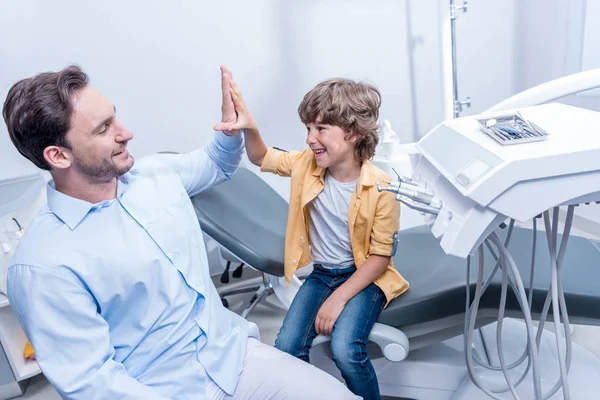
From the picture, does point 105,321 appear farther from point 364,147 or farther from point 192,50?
point 192,50

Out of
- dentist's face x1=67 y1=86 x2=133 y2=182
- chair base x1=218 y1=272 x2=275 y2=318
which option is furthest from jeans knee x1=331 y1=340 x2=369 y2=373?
chair base x1=218 y1=272 x2=275 y2=318

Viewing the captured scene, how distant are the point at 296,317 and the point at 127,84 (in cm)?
145

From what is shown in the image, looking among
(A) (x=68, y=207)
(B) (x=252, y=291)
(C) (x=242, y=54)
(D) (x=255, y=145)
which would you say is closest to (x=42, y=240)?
(A) (x=68, y=207)

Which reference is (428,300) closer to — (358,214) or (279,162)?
(358,214)

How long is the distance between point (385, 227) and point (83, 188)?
2.47 ft

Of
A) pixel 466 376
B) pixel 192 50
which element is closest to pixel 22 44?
pixel 192 50

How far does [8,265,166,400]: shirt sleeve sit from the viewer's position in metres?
1.01

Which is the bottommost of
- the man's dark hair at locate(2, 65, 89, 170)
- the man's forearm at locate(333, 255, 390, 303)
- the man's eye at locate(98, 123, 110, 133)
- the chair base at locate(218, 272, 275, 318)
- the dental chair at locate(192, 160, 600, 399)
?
the chair base at locate(218, 272, 275, 318)

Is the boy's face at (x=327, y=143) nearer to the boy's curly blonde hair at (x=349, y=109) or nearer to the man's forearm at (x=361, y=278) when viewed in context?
the boy's curly blonde hair at (x=349, y=109)

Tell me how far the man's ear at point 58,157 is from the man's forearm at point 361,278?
2.44ft

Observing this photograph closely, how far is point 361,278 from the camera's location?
54.3 inches

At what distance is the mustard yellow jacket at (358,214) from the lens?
1.36m

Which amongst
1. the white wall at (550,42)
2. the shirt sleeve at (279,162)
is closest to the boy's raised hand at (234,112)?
the shirt sleeve at (279,162)

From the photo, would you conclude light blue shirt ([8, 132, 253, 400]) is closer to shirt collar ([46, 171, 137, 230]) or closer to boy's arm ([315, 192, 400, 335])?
shirt collar ([46, 171, 137, 230])
